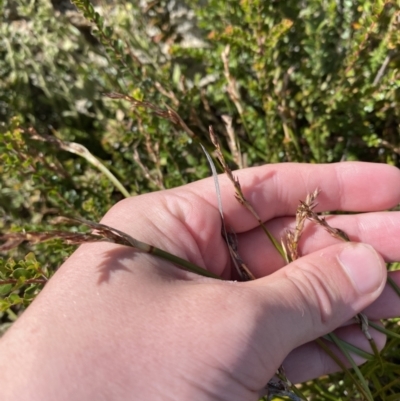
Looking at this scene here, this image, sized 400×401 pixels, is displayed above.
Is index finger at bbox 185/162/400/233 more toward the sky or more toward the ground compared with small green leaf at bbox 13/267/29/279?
more toward the ground

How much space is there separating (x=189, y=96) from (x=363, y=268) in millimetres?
878

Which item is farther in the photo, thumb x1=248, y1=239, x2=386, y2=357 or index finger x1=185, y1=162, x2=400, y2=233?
index finger x1=185, y1=162, x2=400, y2=233

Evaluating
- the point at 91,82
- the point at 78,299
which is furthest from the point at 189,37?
the point at 78,299

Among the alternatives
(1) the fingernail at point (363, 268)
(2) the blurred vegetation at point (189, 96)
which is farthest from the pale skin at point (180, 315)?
(2) the blurred vegetation at point (189, 96)

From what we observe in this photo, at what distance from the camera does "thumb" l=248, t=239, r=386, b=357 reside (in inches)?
45.5

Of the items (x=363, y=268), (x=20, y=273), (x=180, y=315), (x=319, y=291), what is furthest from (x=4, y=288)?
(x=363, y=268)

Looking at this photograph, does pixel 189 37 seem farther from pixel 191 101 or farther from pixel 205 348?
pixel 205 348

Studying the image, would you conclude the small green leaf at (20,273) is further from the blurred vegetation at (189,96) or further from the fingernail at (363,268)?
the fingernail at (363,268)

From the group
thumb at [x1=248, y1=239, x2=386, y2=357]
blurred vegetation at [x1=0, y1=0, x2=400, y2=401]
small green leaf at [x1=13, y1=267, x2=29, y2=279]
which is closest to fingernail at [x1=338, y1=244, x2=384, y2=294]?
thumb at [x1=248, y1=239, x2=386, y2=357]

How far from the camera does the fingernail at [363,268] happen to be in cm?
A: 131

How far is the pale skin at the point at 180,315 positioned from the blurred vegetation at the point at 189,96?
0.81ft

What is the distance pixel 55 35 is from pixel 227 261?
1210mm

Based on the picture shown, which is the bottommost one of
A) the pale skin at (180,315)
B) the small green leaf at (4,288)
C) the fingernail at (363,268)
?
the fingernail at (363,268)

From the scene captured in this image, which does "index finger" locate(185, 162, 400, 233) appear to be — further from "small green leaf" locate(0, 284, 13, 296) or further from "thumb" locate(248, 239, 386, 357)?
"small green leaf" locate(0, 284, 13, 296)
